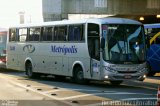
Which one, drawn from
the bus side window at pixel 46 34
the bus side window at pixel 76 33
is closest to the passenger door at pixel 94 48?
the bus side window at pixel 76 33

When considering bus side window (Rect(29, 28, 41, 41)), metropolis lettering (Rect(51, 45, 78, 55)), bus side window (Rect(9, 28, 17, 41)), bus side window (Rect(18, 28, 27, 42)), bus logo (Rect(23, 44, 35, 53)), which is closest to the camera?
metropolis lettering (Rect(51, 45, 78, 55))

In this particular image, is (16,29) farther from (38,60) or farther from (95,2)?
(95,2)

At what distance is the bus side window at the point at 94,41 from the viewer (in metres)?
21.5

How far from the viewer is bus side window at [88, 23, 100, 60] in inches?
848

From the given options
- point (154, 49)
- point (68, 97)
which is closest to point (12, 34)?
point (154, 49)

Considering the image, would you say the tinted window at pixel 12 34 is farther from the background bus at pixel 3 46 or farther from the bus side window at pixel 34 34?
the background bus at pixel 3 46

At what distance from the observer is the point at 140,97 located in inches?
658

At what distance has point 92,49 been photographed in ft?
71.8

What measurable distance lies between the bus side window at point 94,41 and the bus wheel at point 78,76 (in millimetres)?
1346

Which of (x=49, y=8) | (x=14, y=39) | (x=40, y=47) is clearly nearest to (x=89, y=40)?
(x=40, y=47)

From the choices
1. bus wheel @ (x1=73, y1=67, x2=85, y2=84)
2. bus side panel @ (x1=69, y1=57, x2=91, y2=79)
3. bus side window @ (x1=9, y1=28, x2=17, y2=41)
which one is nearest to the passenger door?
bus side panel @ (x1=69, y1=57, x2=91, y2=79)

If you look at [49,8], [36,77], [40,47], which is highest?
[49,8]

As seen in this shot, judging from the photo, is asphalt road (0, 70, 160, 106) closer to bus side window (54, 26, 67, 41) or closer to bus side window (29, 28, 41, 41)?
bus side window (54, 26, 67, 41)

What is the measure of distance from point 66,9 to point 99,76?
65.2 feet
